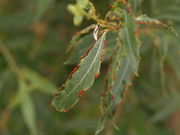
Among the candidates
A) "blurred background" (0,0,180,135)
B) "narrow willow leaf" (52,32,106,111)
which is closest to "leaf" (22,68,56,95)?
"blurred background" (0,0,180,135)

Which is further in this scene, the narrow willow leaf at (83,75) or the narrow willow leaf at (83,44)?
the narrow willow leaf at (83,44)

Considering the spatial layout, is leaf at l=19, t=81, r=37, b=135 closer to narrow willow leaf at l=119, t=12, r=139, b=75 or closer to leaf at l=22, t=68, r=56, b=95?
leaf at l=22, t=68, r=56, b=95

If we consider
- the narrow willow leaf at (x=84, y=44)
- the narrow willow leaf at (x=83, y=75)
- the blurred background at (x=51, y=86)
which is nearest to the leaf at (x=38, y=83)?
the blurred background at (x=51, y=86)

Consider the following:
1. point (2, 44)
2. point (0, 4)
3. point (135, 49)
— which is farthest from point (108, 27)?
point (0, 4)

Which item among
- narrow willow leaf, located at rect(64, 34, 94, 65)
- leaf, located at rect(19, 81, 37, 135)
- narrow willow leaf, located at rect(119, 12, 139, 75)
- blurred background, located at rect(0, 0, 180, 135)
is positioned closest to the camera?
narrow willow leaf, located at rect(119, 12, 139, 75)

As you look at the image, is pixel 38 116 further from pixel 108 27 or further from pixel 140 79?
pixel 108 27

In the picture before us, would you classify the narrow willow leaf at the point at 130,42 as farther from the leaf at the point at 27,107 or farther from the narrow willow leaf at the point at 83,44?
the leaf at the point at 27,107

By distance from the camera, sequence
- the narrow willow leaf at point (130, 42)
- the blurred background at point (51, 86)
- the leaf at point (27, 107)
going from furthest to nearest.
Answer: the blurred background at point (51, 86) → the leaf at point (27, 107) → the narrow willow leaf at point (130, 42)

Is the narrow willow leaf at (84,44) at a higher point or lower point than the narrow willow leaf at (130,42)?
lower
